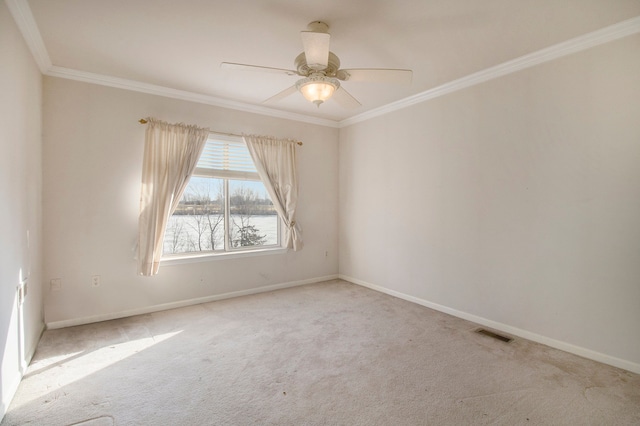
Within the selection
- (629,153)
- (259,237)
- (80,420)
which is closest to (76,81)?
(259,237)

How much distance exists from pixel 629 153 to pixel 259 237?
385 centimetres

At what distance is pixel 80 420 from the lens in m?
1.76

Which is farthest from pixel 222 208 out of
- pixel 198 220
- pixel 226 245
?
→ pixel 226 245

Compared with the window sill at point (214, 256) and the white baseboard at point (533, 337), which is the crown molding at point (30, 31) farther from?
the white baseboard at point (533, 337)

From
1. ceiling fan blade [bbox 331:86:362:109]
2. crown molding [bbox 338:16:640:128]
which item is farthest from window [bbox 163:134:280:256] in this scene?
crown molding [bbox 338:16:640:128]

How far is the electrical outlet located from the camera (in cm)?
301

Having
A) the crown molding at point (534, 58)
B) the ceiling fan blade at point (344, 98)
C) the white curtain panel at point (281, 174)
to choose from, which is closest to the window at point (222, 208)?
the white curtain panel at point (281, 174)

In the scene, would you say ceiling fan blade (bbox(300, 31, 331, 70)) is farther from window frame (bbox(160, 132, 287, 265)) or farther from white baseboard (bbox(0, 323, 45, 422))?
white baseboard (bbox(0, 323, 45, 422))

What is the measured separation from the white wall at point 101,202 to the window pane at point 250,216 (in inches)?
17.6

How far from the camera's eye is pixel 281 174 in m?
4.35

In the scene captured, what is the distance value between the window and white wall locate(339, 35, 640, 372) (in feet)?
5.99

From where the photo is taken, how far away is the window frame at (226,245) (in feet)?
12.3

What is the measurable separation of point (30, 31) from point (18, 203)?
128cm

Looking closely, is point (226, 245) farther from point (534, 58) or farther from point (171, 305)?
point (534, 58)
